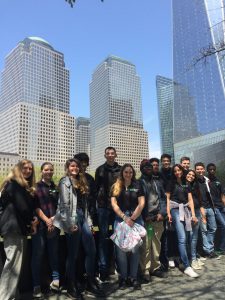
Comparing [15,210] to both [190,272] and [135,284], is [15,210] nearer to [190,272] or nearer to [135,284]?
[135,284]

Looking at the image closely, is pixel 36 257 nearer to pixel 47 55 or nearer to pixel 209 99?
pixel 209 99

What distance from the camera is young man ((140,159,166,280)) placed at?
225 inches

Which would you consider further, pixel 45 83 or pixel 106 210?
pixel 45 83

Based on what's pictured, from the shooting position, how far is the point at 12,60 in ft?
612

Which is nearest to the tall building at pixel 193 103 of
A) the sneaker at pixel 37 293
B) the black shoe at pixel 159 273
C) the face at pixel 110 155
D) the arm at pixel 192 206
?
the arm at pixel 192 206

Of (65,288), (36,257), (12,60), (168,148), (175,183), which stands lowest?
(65,288)

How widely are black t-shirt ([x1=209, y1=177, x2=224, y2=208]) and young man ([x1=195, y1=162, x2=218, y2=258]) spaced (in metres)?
0.19

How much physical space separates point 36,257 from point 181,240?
8.63 ft

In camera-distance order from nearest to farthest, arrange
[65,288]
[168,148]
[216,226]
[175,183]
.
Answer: [65,288], [175,183], [216,226], [168,148]

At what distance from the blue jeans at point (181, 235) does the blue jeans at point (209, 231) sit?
1.11 metres

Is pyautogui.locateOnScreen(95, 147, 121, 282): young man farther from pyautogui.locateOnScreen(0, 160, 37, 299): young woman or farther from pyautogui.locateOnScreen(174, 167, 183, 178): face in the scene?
pyautogui.locateOnScreen(0, 160, 37, 299): young woman

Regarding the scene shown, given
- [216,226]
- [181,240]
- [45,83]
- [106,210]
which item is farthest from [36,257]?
[45,83]

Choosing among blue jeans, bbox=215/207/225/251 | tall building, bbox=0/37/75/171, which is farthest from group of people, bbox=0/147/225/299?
tall building, bbox=0/37/75/171

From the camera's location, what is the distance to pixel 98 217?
18.9 ft
